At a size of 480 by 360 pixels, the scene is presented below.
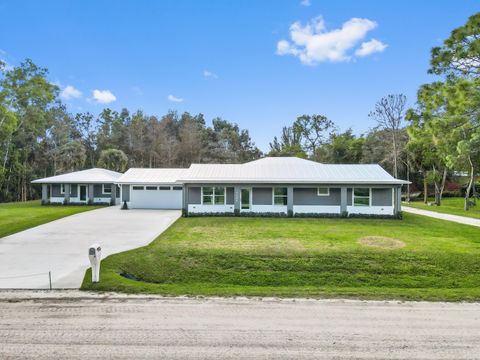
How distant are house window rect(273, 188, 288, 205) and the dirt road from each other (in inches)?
534

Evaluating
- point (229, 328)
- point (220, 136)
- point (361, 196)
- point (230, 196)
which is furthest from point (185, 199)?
point (220, 136)

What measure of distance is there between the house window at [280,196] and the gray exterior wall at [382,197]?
5754mm

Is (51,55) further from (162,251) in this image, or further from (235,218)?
(162,251)

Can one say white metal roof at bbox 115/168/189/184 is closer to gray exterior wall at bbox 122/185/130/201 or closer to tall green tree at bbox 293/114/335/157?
gray exterior wall at bbox 122/185/130/201

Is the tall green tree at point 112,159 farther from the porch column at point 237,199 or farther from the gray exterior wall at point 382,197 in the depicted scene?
the gray exterior wall at point 382,197

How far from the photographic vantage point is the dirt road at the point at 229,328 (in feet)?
14.9

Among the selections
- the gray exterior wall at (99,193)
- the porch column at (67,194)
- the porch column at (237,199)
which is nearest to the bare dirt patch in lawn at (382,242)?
the porch column at (237,199)

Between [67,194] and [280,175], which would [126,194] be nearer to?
[67,194]

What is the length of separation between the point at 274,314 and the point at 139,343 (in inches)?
102

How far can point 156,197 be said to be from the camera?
2491 centimetres

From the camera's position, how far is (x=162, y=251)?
1075 centimetres

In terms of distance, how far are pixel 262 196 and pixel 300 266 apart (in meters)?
10.9

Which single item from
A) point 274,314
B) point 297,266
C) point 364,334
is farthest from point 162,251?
point 364,334

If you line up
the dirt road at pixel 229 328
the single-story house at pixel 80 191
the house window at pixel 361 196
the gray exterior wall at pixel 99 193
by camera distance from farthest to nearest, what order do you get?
1. the gray exterior wall at pixel 99 193
2. the single-story house at pixel 80 191
3. the house window at pixel 361 196
4. the dirt road at pixel 229 328
